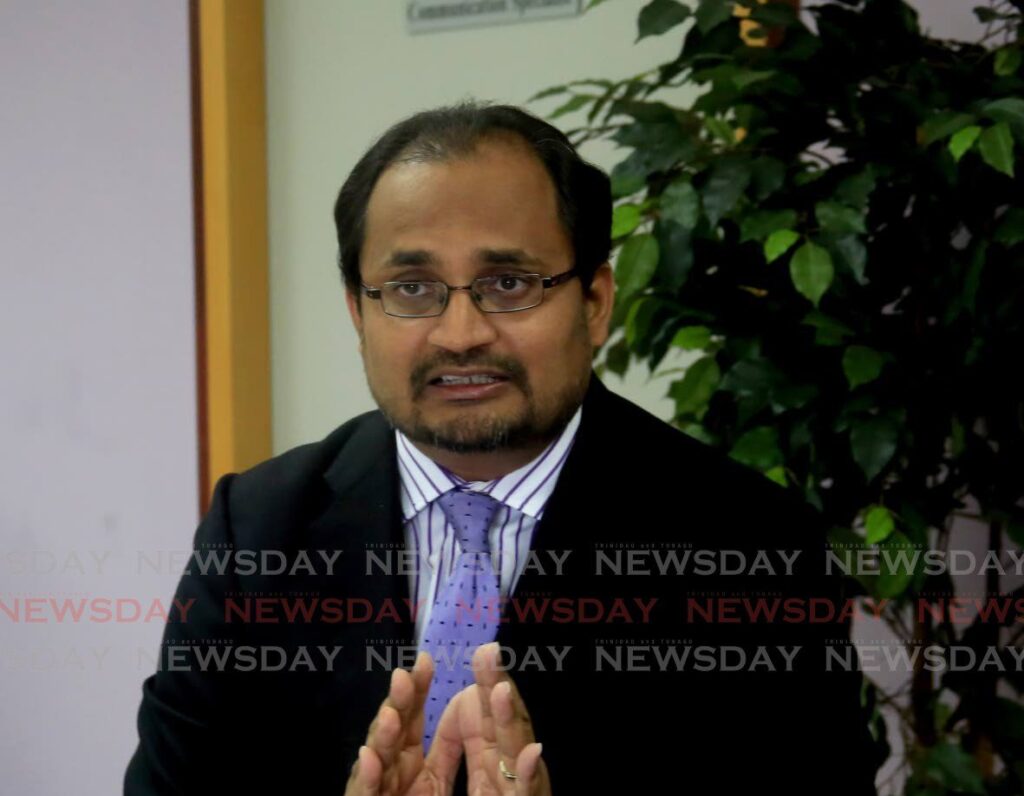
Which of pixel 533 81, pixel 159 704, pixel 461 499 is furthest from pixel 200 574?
pixel 533 81

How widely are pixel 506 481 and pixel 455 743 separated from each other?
0.26 meters

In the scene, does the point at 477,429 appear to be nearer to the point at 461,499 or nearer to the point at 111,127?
the point at 461,499

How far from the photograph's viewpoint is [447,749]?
1085 millimetres

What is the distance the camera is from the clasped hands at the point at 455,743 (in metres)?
1.00

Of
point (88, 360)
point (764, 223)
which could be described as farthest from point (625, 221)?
point (88, 360)

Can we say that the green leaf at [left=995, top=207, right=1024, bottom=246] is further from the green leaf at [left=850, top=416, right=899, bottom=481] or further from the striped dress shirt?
the striped dress shirt

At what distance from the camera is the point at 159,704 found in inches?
47.8

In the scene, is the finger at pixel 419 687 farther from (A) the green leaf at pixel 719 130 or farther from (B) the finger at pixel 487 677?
(A) the green leaf at pixel 719 130

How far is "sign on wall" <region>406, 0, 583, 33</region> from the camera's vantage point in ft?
6.82

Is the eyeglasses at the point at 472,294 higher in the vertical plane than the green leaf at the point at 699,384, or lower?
higher

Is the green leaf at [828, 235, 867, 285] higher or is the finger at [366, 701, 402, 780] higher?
the green leaf at [828, 235, 867, 285]

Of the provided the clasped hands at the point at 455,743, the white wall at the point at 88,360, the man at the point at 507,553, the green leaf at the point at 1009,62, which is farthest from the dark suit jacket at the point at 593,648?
the white wall at the point at 88,360

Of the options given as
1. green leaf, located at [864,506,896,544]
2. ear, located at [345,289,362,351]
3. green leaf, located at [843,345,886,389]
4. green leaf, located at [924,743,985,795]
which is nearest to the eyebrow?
ear, located at [345,289,362,351]

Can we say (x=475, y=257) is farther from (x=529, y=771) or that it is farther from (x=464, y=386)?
(x=529, y=771)
